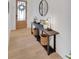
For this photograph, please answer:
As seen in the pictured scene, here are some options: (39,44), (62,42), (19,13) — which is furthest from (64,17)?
(19,13)

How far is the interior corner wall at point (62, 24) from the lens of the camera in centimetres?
371

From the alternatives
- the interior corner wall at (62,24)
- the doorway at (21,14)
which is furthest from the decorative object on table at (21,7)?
the interior corner wall at (62,24)

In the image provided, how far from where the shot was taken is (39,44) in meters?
5.71

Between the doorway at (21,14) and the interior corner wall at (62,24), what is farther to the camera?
the doorway at (21,14)

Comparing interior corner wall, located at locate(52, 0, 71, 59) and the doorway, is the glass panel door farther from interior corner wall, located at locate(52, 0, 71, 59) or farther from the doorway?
interior corner wall, located at locate(52, 0, 71, 59)

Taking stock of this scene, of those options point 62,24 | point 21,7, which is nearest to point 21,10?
point 21,7

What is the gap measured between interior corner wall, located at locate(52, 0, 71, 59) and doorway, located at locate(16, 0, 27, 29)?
16.1 feet

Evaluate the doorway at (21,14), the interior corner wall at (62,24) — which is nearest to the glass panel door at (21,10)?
the doorway at (21,14)

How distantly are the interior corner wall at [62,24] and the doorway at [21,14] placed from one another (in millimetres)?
4911

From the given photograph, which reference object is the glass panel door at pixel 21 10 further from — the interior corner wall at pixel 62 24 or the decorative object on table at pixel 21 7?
the interior corner wall at pixel 62 24

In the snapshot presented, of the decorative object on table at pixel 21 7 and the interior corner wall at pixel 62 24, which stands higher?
the decorative object on table at pixel 21 7

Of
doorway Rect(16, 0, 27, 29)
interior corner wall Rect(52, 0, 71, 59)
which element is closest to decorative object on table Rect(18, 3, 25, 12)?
doorway Rect(16, 0, 27, 29)
